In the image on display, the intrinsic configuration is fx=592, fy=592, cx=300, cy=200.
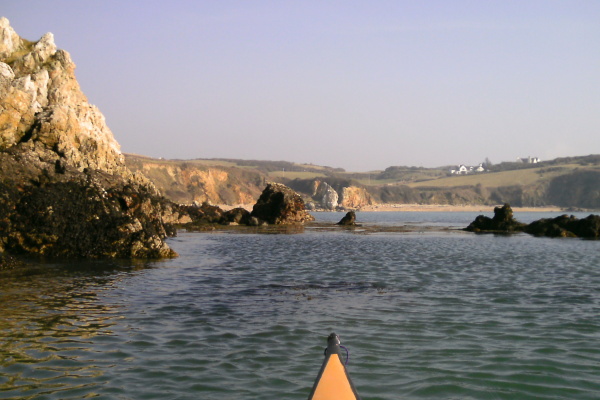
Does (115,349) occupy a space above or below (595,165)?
below

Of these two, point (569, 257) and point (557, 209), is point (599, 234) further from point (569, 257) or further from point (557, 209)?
point (557, 209)

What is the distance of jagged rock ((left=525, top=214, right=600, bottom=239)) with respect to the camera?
1706 inches

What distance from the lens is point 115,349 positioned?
9883mm

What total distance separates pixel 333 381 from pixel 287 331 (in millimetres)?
5701

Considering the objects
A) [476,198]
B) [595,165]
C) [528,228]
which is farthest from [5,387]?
[595,165]

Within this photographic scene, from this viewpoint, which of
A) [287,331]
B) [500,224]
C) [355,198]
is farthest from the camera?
[355,198]

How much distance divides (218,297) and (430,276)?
8282mm

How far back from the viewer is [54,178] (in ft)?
77.4

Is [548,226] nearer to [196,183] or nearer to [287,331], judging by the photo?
[287,331]

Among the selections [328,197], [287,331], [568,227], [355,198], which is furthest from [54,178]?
[355,198]

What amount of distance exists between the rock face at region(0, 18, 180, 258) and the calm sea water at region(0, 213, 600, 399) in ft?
6.59

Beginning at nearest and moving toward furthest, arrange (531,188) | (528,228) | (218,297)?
(218,297) → (528,228) → (531,188)

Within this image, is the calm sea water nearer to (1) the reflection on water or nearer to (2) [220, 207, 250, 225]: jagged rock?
(1) the reflection on water

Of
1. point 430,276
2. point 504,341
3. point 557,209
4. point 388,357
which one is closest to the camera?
point 388,357
